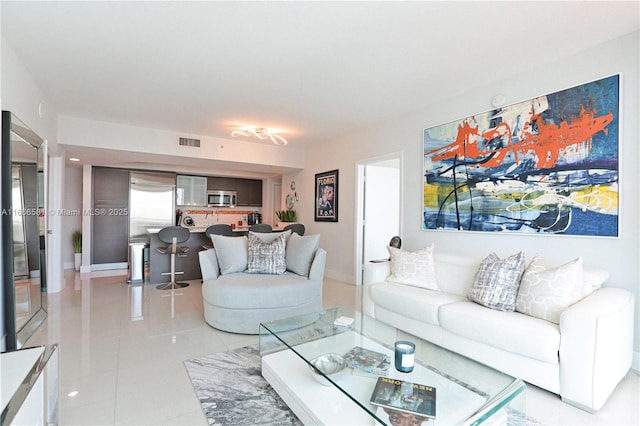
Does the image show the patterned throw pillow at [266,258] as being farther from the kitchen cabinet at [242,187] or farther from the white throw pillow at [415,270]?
the kitchen cabinet at [242,187]

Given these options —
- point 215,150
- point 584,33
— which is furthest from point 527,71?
point 215,150

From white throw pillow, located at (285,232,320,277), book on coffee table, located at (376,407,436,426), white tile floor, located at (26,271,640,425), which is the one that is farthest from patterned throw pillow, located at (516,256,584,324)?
white throw pillow, located at (285,232,320,277)

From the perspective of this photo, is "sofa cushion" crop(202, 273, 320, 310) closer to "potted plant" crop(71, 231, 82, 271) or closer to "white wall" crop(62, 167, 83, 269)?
"potted plant" crop(71, 231, 82, 271)

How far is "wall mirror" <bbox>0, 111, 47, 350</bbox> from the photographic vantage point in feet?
8.61

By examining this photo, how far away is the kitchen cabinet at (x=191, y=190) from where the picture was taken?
7750mm

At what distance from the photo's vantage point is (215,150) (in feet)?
19.5

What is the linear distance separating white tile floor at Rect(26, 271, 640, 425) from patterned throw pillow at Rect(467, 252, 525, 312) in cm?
61

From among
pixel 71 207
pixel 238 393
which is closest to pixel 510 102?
pixel 238 393

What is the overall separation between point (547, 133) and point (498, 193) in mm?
Answer: 705

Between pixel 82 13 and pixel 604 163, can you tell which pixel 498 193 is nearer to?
pixel 604 163

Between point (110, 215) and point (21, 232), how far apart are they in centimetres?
437

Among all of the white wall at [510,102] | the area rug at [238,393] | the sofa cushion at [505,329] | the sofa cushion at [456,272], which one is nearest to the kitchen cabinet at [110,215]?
the white wall at [510,102]

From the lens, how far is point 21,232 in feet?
9.64

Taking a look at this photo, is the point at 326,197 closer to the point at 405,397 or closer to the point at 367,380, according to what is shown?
the point at 367,380
